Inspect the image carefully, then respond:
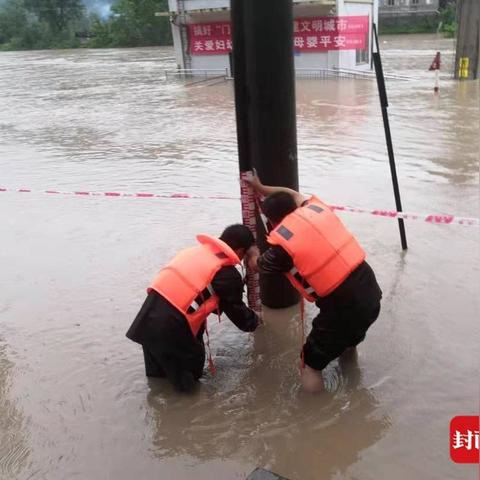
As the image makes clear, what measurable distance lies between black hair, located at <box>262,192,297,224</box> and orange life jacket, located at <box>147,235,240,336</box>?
1.11ft

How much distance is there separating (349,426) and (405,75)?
782 inches

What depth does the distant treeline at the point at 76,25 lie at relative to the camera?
185 ft

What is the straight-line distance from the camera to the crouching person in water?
10.4 ft

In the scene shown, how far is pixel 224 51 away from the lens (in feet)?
76.8

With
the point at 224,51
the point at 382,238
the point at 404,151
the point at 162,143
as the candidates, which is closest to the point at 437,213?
the point at 382,238

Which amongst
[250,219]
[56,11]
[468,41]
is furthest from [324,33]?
[56,11]

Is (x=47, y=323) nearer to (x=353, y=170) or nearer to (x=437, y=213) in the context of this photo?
(x=437, y=213)

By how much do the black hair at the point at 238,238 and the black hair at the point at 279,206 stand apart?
0.61ft

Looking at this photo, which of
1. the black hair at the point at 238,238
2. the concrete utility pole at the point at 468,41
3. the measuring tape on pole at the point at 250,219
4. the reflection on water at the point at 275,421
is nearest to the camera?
the reflection on water at the point at 275,421

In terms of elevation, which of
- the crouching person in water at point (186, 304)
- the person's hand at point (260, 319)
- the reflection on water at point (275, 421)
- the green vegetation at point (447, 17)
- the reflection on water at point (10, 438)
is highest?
the green vegetation at point (447, 17)

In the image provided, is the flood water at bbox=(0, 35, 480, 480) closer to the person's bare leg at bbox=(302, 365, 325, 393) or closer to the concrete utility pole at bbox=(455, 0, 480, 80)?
the person's bare leg at bbox=(302, 365, 325, 393)

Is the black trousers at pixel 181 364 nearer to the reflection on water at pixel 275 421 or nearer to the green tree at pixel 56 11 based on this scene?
the reflection on water at pixel 275 421

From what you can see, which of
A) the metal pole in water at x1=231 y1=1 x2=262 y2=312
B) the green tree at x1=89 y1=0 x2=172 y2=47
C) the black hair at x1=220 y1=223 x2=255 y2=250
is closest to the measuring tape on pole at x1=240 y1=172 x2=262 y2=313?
the metal pole in water at x1=231 y1=1 x2=262 y2=312

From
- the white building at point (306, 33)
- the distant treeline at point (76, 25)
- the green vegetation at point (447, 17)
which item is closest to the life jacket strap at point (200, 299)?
the white building at point (306, 33)
